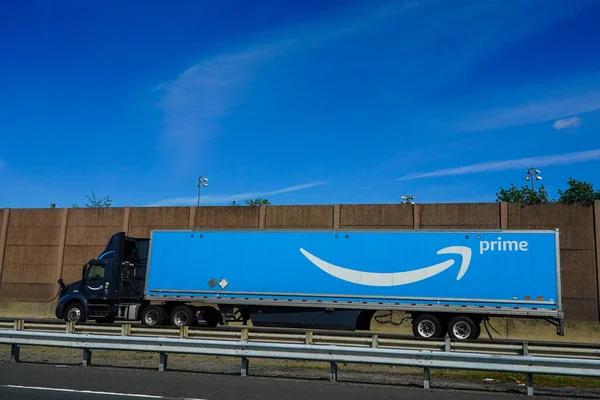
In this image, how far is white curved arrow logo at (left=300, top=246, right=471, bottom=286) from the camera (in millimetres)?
17828

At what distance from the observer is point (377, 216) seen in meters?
27.8

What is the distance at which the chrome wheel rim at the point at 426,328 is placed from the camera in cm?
1778

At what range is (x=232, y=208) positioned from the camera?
99.7 feet

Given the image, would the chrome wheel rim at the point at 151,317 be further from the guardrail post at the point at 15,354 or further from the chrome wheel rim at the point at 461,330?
the chrome wheel rim at the point at 461,330

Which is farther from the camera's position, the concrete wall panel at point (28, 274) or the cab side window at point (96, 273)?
the concrete wall panel at point (28, 274)

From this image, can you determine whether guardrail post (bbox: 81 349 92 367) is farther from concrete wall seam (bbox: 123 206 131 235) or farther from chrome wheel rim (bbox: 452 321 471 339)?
concrete wall seam (bbox: 123 206 131 235)

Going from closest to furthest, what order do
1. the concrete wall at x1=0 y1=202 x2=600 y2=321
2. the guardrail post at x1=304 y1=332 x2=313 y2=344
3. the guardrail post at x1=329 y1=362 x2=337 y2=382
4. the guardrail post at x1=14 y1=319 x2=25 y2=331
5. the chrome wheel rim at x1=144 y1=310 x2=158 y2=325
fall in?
1. the guardrail post at x1=329 y1=362 x2=337 y2=382
2. the guardrail post at x1=304 y1=332 x2=313 y2=344
3. the guardrail post at x1=14 y1=319 x2=25 y2=331
4. the chrome wheel rim at x1=144 y1=310 x2=158 y2=325
5. the concrete wall at x1=0 y1=202 x2=600 y2=321

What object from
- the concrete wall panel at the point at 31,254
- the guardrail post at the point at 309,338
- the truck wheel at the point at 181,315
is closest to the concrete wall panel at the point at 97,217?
the concrete wall panel at the point at 31,254

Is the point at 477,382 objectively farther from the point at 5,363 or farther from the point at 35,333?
the point at 5,363

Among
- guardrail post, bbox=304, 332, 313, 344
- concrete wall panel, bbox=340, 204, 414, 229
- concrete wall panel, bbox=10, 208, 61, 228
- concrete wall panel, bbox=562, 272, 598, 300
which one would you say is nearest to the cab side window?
concrete wall panel, bbox=340, 204, 414, 229

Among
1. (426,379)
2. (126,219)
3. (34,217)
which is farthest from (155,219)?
(426,379)

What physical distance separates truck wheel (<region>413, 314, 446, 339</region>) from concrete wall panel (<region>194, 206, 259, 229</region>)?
44.7 feet

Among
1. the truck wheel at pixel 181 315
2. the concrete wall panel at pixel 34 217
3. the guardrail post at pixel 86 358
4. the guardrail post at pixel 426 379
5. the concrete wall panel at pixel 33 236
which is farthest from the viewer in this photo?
the concrete wall panel at pixel 34 217

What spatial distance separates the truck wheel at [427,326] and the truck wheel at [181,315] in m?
8.05
